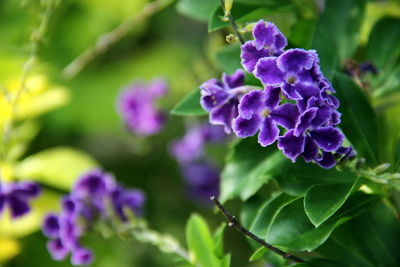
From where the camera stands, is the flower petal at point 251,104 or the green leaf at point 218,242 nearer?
the flower petal at point 251,104

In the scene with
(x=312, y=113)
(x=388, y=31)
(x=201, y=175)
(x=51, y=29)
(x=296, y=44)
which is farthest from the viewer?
(x=51, y=29)

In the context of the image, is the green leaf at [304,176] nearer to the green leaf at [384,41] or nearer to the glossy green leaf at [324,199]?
the glossy green leaf at [324,199]

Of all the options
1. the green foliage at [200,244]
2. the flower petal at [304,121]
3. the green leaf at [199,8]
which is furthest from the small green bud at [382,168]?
the green leaf at [199,8]

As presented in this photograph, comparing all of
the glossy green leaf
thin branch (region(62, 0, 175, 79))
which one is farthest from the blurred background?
the glossy green leaf

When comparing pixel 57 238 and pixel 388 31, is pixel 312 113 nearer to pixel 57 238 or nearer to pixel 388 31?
pixel 388 31

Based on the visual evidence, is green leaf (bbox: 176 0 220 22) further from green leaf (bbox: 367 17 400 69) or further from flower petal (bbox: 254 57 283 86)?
flower petal (bbox: 254 57 283 86)

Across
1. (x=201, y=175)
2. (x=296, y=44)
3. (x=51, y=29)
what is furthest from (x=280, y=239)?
(x=51, y=29)

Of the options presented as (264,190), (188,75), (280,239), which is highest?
(188,75)
